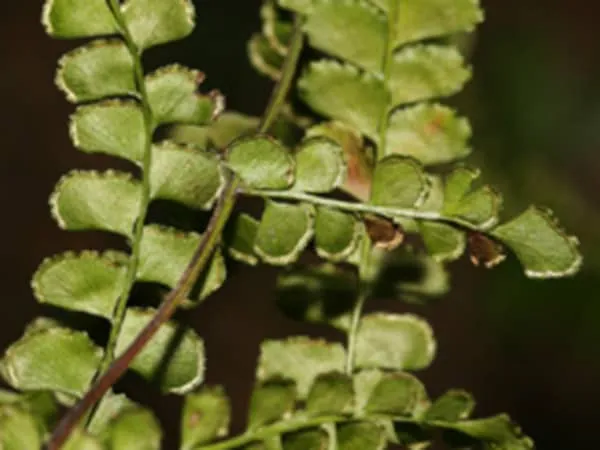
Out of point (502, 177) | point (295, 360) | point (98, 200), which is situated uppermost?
point (98, 200)

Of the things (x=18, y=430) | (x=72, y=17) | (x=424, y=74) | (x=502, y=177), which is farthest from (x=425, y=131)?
(x=502, y=177)

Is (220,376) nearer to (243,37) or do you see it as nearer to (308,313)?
(243,37)

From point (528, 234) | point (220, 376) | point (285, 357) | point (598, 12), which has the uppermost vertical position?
point (528, 234)

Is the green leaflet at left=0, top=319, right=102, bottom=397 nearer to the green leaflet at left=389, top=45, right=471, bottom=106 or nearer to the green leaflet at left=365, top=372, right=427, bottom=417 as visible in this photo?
the green leaflet at left=365, top=372, right=427, bottom=417

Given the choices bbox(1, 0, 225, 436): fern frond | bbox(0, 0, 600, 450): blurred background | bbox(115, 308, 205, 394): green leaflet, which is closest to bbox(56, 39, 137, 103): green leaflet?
bbox(1, 0, 225, 436): fern frond

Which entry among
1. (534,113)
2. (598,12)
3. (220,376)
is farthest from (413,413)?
(598,12)

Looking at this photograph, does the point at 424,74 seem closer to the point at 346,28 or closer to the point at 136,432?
the point at 346,28

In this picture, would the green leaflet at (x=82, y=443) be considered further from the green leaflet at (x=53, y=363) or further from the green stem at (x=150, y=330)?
the green leaflet at (x=53, y=363)
